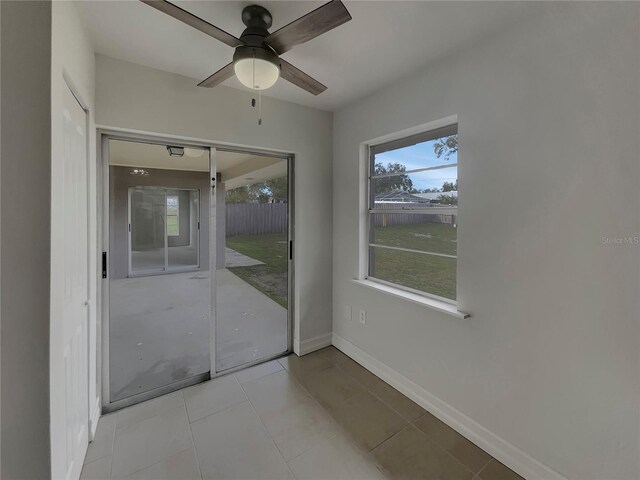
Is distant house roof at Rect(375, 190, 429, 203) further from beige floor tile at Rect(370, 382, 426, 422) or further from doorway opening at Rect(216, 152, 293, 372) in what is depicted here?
beige floor tile at Rect(370, 382, 426, 422)

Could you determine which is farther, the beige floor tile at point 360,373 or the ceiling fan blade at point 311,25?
the beige floor tile at point 360,373

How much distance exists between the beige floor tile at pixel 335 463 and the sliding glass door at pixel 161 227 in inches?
129

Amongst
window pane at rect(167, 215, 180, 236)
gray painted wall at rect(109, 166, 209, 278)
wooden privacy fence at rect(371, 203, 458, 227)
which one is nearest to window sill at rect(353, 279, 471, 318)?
wooden privacy fence at rect(371, 203, 458, 227)

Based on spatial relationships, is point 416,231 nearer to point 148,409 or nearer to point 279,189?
point 279,189

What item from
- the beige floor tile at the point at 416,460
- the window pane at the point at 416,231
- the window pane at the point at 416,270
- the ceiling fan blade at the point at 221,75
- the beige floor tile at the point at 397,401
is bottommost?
the beige floor tile at the point at 416,460

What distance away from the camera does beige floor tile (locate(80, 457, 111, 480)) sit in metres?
1.52

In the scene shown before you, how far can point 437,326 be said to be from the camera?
6.53 feet

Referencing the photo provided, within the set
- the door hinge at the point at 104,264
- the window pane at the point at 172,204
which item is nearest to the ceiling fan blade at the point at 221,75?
the door hinge at the point at 104,264

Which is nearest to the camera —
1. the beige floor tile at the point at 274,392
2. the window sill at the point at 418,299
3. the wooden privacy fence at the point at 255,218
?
the window sill at the point at 418,299

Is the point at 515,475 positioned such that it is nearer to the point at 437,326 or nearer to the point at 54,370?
the point at 437,326

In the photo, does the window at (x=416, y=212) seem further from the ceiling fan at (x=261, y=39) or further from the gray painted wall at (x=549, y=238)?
the ceiling fan at (x=261, y=39)

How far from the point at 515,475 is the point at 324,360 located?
5.26 ft

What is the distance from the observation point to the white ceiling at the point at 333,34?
1.43m

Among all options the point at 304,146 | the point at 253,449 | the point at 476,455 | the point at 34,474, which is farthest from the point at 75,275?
the point at 476,455
